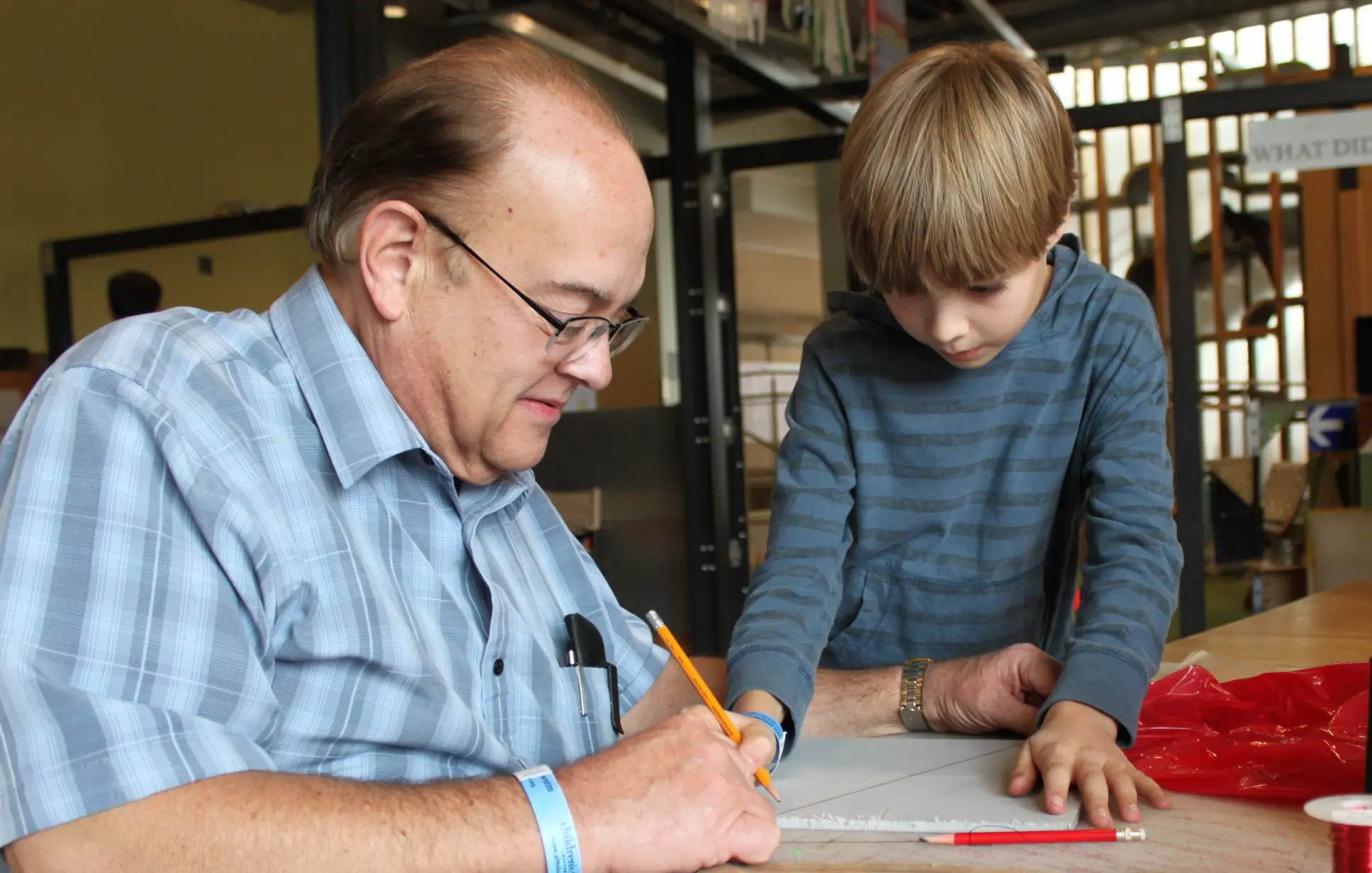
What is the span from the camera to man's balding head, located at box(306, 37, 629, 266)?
3.28 ft

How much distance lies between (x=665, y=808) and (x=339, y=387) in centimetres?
43

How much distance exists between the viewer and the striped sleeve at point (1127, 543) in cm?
107

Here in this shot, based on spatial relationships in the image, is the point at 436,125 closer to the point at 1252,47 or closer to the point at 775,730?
the point at 775,730

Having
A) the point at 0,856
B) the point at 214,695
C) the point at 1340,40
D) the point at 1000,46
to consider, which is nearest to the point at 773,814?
the point at 214,695

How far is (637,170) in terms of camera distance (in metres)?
1.06

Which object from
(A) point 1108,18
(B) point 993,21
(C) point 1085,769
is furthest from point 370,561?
(A) point 1108,18

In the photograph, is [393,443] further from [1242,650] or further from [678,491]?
[678,491]

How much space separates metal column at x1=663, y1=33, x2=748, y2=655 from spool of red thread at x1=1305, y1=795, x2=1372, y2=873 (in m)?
3.83

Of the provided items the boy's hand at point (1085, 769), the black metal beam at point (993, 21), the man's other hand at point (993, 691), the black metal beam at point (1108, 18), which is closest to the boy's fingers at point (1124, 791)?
the boy's hand at point (1085, 769)

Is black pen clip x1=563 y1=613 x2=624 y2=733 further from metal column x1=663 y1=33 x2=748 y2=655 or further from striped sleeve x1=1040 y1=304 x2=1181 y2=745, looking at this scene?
metal column x1=663 y1=33 x2=748 y2=655

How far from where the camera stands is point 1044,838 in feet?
2.79

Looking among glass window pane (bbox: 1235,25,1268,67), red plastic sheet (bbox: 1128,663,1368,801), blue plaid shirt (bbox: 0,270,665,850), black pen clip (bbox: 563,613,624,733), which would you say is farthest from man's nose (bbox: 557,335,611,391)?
glass window pane (bbox: 1235,25,1268,67)

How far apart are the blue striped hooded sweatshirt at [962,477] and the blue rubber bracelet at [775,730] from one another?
122 millimetres

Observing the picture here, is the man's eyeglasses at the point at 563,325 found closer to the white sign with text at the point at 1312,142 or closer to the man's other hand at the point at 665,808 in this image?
the man's other hand at the point at 665,808
